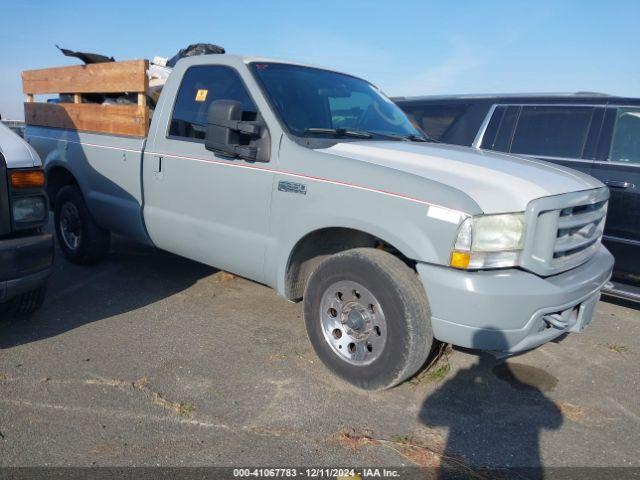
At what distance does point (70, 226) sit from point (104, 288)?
3.47 ft

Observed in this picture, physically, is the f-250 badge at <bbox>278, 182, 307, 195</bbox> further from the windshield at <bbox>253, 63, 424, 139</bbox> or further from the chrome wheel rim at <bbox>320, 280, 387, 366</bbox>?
the chrome wheel rim at <bbox>320, 280, 387, 366</bbox>

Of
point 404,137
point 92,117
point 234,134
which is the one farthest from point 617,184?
point 92,117

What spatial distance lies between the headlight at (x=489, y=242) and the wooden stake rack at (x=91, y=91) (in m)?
3.01

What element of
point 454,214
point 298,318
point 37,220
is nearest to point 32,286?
point 37,220

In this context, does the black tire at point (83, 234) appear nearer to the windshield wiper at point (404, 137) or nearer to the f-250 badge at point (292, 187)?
the f-250 badge at point (292, 187)

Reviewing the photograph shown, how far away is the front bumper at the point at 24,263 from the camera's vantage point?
10.8 ft

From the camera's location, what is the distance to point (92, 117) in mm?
5023

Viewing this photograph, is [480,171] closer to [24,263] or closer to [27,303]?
[24,263]

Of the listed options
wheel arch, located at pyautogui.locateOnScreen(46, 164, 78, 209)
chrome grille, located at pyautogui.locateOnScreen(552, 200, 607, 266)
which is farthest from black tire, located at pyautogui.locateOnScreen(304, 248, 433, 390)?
wheel arch, located at pyautogui.locateOnScreen(46, 164, 78, 209)

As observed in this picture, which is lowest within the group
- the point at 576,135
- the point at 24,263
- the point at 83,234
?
the point at 83,234

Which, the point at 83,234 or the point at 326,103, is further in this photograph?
the point at 83,234

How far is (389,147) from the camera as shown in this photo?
360 centimetres

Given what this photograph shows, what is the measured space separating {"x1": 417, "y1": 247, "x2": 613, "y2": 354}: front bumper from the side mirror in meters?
1.40

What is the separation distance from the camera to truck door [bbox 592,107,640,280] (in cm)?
459
